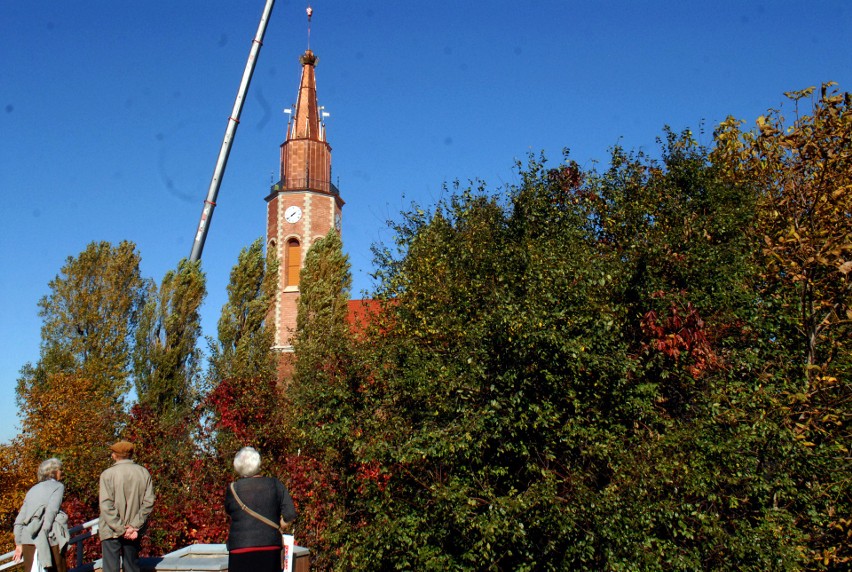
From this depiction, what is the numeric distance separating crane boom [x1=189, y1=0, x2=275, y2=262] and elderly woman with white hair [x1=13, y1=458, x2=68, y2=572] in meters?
20.7

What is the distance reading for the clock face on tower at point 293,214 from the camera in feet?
145

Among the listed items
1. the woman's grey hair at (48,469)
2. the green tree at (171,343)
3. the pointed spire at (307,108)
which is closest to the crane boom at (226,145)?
the green tree at (171,343)

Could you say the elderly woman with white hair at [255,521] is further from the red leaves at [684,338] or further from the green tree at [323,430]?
the red leaves at [684,338]

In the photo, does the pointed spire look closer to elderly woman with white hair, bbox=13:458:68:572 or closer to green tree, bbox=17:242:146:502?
green tree, bbox=17:242:146:502

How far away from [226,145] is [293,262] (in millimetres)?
15778

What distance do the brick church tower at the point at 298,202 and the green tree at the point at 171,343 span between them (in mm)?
11981

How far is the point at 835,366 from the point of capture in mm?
11680

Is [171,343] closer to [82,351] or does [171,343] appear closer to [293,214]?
[82,351]

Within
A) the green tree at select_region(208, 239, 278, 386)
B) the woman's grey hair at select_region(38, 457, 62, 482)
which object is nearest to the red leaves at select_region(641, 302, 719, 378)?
the woman's grey hair at select_region(38, 457, 62, 482)

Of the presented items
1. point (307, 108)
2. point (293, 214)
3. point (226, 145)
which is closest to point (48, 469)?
point (226, 145)

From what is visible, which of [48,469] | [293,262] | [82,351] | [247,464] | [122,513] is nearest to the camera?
[247,464]

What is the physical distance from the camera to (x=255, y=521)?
6.09 m

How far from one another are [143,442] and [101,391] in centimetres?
1341

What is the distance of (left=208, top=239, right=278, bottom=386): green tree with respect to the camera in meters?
28.4
